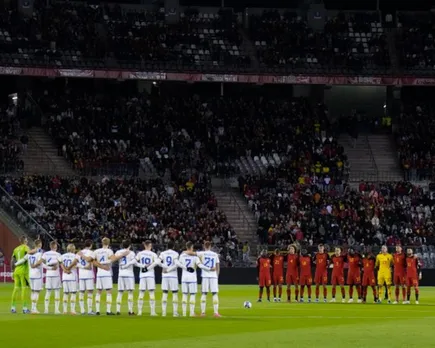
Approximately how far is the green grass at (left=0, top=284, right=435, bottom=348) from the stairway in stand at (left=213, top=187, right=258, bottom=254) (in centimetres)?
2245

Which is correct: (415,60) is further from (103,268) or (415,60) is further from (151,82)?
(103,268)

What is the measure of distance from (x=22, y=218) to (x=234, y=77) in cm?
1796

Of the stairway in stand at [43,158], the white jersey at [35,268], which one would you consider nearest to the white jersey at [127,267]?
the white jersey at [35,268]

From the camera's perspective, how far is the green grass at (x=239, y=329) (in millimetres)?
25812

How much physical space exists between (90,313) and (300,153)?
3503 centimetres

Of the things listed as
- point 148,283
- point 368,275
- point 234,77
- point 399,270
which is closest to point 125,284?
point 148,283

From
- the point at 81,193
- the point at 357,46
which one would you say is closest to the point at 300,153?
the point at 357,46

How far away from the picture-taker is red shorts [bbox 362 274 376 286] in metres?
43.4

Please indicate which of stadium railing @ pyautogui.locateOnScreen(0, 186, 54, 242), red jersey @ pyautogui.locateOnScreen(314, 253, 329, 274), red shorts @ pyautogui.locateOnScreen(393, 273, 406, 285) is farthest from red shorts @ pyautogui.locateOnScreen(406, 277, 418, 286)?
stadium railing @ pyautogui.locateOnScreen(0, 186, 54, 242)

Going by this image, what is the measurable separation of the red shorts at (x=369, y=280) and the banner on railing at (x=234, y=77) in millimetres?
27196

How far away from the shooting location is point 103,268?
34.1m

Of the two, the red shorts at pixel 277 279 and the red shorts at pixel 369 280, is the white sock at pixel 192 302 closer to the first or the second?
the red shorts at pixel 277 279

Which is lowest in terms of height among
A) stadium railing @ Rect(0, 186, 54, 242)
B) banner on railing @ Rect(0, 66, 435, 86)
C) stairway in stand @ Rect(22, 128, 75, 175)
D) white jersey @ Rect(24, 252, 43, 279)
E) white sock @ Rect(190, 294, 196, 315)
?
white sock @ Rect(190, 294, 196, 315)

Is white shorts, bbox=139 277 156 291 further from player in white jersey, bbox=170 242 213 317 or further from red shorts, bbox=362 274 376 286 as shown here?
red shorts, bbox=362 274 376 286
